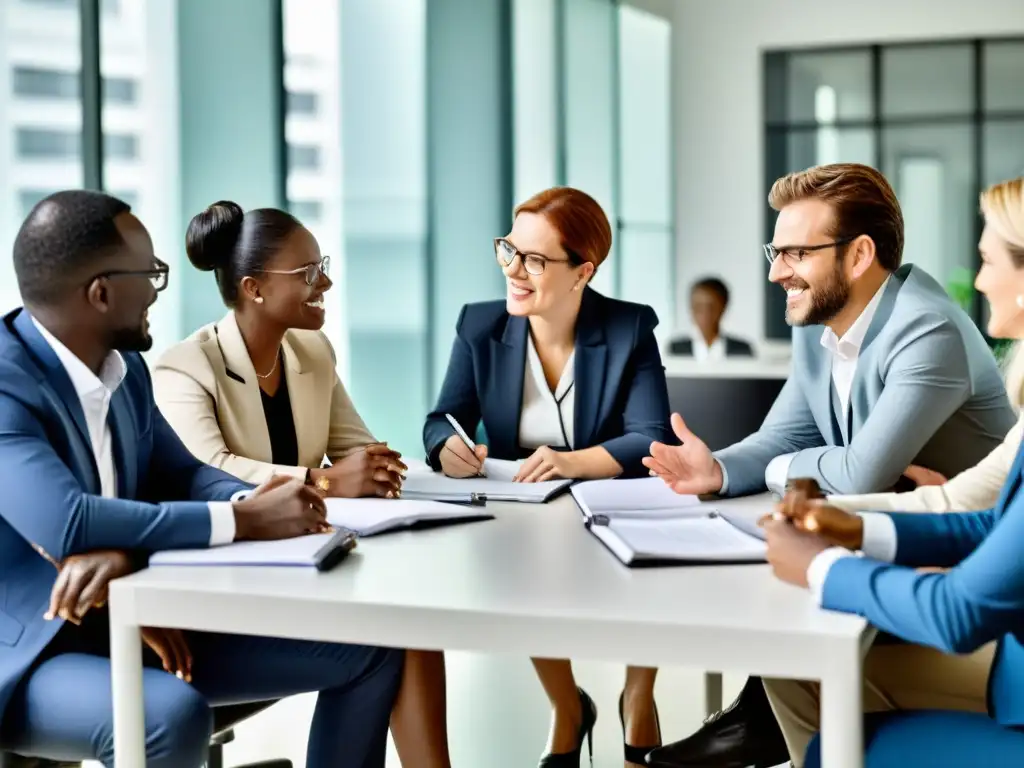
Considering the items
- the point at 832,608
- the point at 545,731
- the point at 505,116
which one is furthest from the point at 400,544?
the point at 505,116

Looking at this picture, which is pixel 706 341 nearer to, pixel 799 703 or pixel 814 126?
pixel 814 126

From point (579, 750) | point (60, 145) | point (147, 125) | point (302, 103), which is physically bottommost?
point (579, 750)

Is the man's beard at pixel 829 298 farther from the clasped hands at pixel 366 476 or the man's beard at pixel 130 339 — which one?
the man's beard at pixel 130 339

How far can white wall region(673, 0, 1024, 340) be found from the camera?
40.0 ft

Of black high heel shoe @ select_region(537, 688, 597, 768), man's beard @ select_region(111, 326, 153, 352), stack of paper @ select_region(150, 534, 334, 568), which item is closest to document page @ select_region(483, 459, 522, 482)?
black high heel shoe @ select_region(537, 688, 597, 768)

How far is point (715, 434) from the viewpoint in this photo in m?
3.57

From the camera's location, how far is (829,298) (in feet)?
8.41

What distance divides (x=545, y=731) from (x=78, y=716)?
1755 millimetres

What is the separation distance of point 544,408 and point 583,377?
126 mm

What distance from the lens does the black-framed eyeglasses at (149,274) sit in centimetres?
190

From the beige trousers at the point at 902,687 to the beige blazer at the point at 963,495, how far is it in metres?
0.25

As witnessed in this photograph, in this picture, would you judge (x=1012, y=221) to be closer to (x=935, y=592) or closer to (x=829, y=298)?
(x=935, y=592)

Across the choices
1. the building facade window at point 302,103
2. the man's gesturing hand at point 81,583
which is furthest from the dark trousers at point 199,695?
the building facade window at point 302,103

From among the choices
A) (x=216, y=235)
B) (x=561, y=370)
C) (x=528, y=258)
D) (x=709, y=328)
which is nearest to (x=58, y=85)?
(x=216, y=235)
